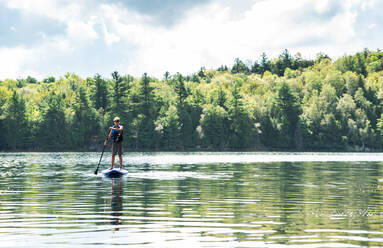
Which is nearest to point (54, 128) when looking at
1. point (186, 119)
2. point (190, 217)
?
point (186, 119)

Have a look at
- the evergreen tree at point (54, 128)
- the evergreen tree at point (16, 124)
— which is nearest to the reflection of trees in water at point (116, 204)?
the evergreen tree at point (16, 124)

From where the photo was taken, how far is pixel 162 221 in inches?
577

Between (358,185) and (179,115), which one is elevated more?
(179,115)

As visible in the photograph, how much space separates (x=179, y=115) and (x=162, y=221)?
13957 cm

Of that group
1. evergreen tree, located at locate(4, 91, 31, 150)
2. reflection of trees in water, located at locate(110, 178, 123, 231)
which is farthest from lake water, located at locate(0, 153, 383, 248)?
evergreen tree, located at locate(4, 91, 31, 150)

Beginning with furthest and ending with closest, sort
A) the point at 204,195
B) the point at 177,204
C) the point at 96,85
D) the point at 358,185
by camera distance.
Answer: the point at 96,85 < the point at 358,185 < the point at 204,195 < the point at 177,204

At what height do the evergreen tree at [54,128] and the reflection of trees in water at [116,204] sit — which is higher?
the evergreen tree at [54,128]

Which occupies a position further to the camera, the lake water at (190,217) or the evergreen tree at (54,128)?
the evergreen tree at (54,128)

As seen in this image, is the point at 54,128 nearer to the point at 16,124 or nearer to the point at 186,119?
the point at 16,124

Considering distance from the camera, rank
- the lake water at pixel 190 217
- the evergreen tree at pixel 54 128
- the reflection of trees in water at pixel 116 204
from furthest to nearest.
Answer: the evergreen tree at pixel 54 128 < the reflection of trees in water at pixel 116 204 < the lake water at pixel 190 217

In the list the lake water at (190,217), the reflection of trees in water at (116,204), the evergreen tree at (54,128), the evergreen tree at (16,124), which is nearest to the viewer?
the lake water at (190,217)

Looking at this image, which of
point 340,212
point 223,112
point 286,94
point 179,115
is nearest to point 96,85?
point 179,115

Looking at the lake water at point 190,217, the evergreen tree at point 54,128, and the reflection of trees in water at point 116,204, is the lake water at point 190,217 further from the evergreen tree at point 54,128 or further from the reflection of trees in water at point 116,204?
the evergreen tree at point 54,128

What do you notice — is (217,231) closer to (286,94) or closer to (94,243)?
(94,243)
